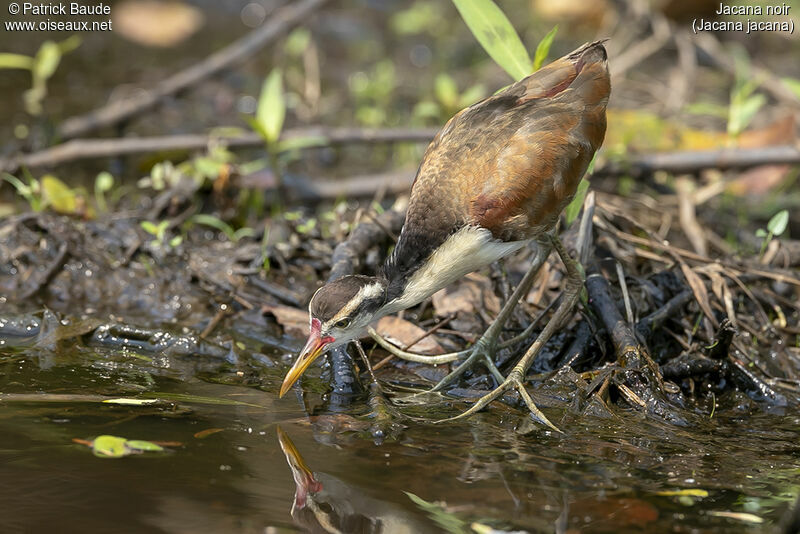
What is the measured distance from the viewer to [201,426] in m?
3.66

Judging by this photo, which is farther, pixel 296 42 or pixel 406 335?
pixel 296 42

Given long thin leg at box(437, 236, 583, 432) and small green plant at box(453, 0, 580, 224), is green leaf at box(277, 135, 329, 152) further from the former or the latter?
long thin leg at box(437, 236, 583, 432)

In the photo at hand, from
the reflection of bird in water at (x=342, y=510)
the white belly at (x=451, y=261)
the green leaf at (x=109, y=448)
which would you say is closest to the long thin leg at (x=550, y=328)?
the white belly at (x=451, y=261)

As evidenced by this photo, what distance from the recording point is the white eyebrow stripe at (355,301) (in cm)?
403

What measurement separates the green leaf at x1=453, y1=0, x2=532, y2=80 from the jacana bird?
0.31 m

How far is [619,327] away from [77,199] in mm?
3708

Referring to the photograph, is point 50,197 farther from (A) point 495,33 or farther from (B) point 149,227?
(A) point 495,33

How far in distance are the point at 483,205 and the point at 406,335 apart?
40.5 inches

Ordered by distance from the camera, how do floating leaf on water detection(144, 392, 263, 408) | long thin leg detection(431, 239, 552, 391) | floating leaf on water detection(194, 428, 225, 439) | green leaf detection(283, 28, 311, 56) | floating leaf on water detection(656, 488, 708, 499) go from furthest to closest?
green leaf detection(283, 28, 311, 56) < long thin leg detection(431, 239, 552, 391) < floating leaf on water detection(144, 392, 263, 408) < floating leaf on water detection(194, 428, 225, 439) < floating leaf on water detection(656, 488, 708, 499)

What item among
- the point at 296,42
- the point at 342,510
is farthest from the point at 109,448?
the point at 296,42

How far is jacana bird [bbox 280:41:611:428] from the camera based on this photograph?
4.13 metres

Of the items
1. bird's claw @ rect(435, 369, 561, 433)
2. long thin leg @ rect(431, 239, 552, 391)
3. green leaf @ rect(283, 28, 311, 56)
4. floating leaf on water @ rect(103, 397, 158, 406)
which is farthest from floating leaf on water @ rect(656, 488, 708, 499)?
green leaf @ rect(283, 28, 311, 56)

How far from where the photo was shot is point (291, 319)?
505 centimetres

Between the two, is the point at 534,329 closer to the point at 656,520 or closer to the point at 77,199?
the point at 656,520
